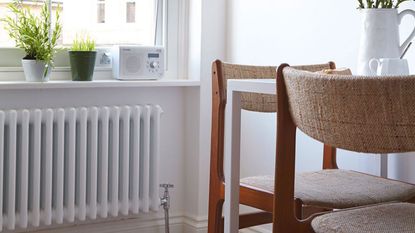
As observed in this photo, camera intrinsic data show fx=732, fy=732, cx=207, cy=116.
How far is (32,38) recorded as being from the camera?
2.87m

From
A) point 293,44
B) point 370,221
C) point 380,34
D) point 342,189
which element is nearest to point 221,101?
point 342,189

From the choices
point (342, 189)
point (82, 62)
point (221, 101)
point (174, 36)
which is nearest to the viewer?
point (342, 189)

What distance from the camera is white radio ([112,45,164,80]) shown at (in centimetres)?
311

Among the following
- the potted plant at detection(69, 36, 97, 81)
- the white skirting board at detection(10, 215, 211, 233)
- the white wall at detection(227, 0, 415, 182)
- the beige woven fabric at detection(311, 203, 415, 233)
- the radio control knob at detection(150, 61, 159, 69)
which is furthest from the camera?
the radio control knob at detection(150, 61, 159, 69)

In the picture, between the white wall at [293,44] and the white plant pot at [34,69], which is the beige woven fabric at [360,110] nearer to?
the white wall at [293,44]

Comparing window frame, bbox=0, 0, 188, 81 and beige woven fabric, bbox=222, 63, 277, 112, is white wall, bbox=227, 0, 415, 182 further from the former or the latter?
beige woven fabric, bbox=222, 63, 277, 112

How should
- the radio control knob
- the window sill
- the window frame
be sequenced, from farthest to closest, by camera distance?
1. the window frame
2. the radio control knob
3. the window sill

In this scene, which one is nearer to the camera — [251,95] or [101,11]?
[251,95]

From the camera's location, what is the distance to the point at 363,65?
1.99 meters

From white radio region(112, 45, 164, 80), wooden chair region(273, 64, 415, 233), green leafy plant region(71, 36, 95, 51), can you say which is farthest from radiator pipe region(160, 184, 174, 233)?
wooden chair region(273, 64, 415, 233)

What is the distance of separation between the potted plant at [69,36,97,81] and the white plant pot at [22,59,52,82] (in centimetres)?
14

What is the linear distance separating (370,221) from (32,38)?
1.69 m

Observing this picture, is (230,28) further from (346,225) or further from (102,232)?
(346,225)

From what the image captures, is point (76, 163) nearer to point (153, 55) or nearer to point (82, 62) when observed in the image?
point (82, 62)
